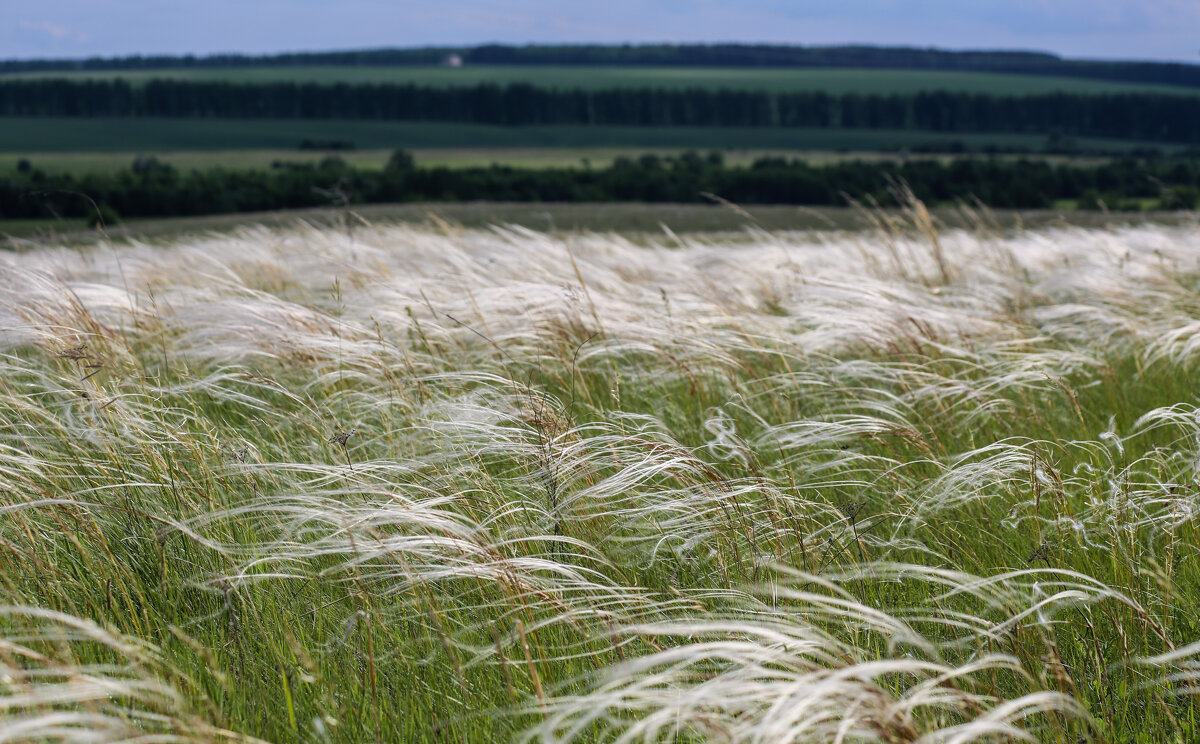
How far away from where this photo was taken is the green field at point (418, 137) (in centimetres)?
6500

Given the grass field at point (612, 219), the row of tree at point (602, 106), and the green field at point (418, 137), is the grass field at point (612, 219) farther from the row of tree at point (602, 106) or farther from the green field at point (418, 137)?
the row of tree at point (602, 106)

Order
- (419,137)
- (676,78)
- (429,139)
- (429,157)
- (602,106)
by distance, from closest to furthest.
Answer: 1. (429,157)
2. (429,139)
3. (419,137)
4. (602,106)
5. (676,78)

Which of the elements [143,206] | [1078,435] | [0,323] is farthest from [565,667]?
[143,206]

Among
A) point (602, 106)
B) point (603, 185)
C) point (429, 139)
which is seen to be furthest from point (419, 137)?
point (603, 185)

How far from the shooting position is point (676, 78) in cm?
11712

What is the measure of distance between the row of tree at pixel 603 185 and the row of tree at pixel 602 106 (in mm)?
52966

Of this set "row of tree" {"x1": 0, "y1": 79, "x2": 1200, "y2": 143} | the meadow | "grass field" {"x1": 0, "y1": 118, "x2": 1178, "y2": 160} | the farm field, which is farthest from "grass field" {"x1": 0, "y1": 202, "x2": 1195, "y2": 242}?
"row of tree" {"x1": 0, "y1": 79, "x2": 1200, "y2": 143}

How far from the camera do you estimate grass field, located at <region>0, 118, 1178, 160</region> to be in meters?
64.9

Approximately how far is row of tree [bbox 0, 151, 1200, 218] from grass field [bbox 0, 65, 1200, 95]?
68.9 metres

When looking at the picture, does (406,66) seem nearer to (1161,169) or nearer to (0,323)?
(1161,169)

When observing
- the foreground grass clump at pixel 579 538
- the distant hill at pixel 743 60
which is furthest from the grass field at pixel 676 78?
the foreground grass clump at pixel 579 538

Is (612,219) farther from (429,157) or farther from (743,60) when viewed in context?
(743,60)

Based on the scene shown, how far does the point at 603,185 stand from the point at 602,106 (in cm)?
6235

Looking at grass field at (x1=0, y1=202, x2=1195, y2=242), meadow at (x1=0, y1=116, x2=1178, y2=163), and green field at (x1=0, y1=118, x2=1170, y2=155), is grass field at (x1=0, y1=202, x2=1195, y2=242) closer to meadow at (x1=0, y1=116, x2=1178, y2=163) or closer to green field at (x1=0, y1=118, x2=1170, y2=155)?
meadow at (x1=0, y1=116, x2=1178, y2=163)
